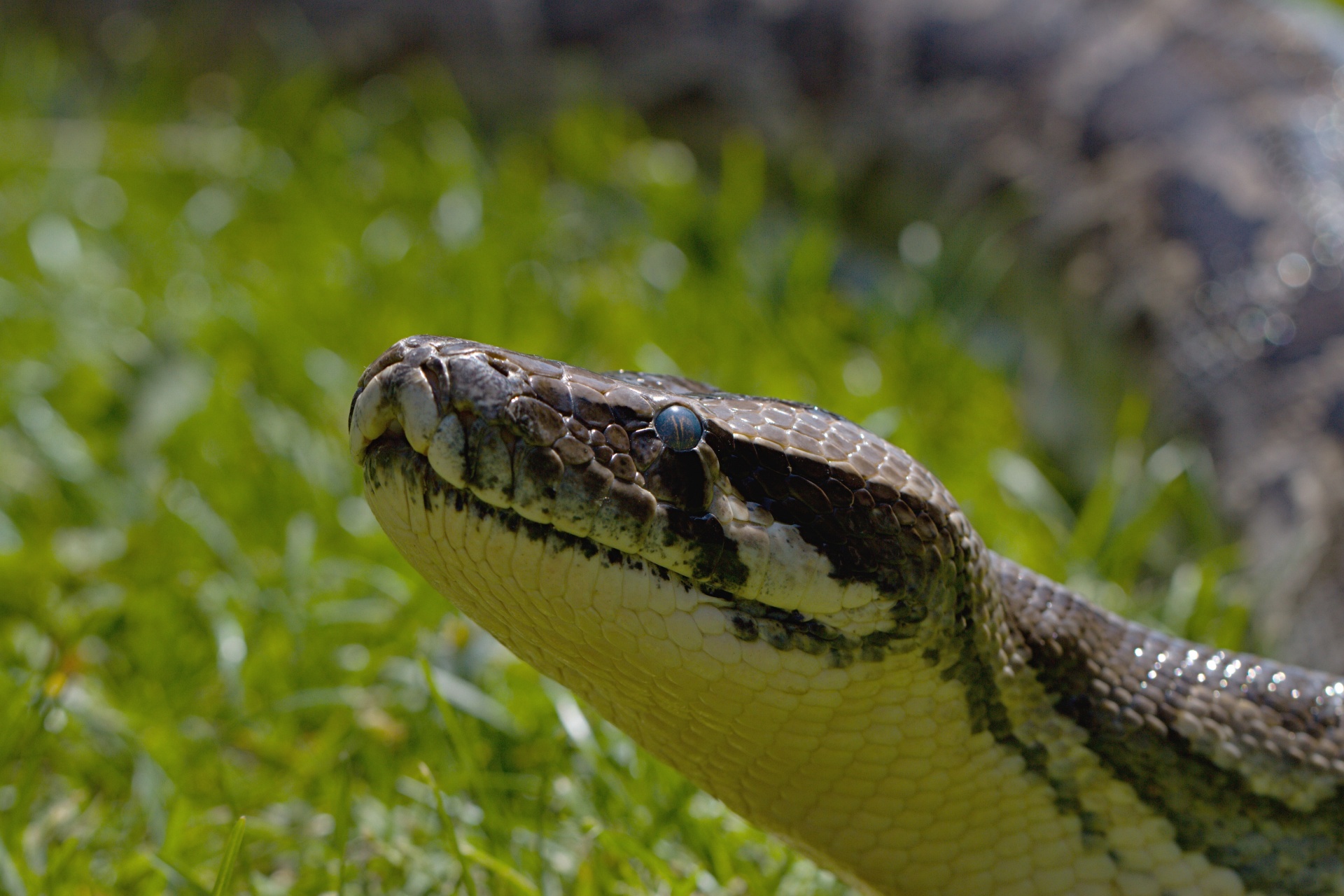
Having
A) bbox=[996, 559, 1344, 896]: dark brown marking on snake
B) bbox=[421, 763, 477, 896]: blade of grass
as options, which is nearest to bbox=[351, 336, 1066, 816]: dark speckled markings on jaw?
bbox=[996, 559, 1344, 896]: dark brown marking on snake

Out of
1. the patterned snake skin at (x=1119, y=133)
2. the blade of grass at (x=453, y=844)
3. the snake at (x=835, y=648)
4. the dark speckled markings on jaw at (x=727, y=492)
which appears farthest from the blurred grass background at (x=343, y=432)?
the dark speckled markings on jaw at (x=727, y=492)

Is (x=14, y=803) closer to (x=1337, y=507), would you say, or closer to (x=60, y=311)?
(x=60, y=311)

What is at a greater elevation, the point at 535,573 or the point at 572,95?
the point at 572,95

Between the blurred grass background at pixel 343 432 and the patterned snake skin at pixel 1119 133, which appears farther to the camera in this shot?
the patterned snake skin at pixel 1119 133

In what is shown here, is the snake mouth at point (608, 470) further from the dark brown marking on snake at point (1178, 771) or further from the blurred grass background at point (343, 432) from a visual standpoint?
the blurred grass background at point (343, 432)

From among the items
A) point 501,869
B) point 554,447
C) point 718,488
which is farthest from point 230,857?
point 718,488

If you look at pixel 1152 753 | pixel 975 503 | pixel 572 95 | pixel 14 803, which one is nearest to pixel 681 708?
pixel 1152 753
